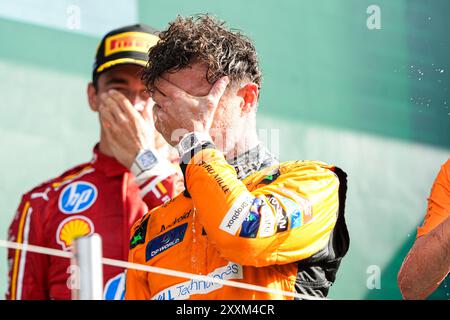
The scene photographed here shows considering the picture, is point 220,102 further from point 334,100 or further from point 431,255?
point 334,100

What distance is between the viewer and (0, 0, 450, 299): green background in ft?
14.6

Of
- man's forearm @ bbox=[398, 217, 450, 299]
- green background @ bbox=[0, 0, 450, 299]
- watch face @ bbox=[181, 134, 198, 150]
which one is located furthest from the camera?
green background @ bbox=[0, 0, 450, 299]

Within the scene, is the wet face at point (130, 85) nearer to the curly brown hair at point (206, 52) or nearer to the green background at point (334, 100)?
the green background at point (334, 100)

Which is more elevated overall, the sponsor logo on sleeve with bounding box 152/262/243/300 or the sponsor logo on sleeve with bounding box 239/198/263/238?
the sponsor logo on sleeve with bounding box 239/198/263/238

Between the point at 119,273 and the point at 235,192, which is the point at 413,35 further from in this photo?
the point at 235,192

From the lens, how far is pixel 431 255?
2.52m

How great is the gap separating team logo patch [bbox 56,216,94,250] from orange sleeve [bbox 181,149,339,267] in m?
1.15

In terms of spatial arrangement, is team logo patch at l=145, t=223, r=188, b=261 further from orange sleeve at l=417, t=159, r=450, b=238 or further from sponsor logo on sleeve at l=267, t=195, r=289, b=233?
orange sleeve at l=417, t=159, r=450, b=238

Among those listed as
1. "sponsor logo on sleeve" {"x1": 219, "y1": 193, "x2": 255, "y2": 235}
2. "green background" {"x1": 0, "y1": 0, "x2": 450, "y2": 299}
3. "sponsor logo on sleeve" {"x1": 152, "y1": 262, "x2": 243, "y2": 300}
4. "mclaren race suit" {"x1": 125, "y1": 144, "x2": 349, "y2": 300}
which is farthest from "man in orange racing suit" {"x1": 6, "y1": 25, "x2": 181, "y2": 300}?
"sponsor logo on sleeve" {"x1": 219, "y1": 193, "x2": 255, "y2": 235}

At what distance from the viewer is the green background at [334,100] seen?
4.46 meters

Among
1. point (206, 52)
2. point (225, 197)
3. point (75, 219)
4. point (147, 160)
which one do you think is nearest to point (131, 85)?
point (147, 160)

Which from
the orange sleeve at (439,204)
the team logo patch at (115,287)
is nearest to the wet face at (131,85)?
the team logo patch at (115,287)

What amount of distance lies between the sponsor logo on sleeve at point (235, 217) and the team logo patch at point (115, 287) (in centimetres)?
122

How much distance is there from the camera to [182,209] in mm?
2719
